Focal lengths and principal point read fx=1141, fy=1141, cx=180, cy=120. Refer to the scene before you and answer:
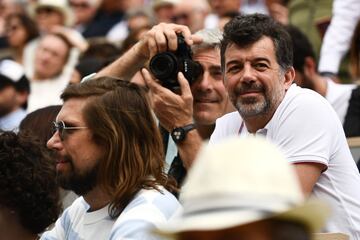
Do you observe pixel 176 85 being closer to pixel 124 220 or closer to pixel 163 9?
pixel 124 220

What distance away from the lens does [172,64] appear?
211 inches

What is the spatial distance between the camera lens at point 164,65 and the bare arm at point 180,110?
0.04 meters

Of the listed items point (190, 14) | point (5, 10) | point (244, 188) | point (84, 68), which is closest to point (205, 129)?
point (84, 68)

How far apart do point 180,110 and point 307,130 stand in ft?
2.71

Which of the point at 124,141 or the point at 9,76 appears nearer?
the point at 124,141

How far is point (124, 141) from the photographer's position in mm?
4738

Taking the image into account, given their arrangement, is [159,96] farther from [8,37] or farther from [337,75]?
[8,37]

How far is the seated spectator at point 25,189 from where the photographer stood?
16.2 ft

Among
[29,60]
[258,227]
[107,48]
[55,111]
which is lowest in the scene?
[29,60]

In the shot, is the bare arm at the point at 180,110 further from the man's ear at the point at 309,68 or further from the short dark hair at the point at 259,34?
the man's ear at the point at 309,68

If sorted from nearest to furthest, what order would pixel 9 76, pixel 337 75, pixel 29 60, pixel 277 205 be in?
pixel 277 205 → pixel 337 75 → pixel 9 76 → pixel 29 60

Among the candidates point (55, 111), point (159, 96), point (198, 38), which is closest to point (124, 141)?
point (159, 96)

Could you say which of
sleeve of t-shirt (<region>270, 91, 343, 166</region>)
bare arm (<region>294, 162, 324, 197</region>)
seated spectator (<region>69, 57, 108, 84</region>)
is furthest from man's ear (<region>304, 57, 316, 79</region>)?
bare arm (<region>294, 162, 324, 197</region>)

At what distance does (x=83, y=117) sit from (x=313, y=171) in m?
1.01
